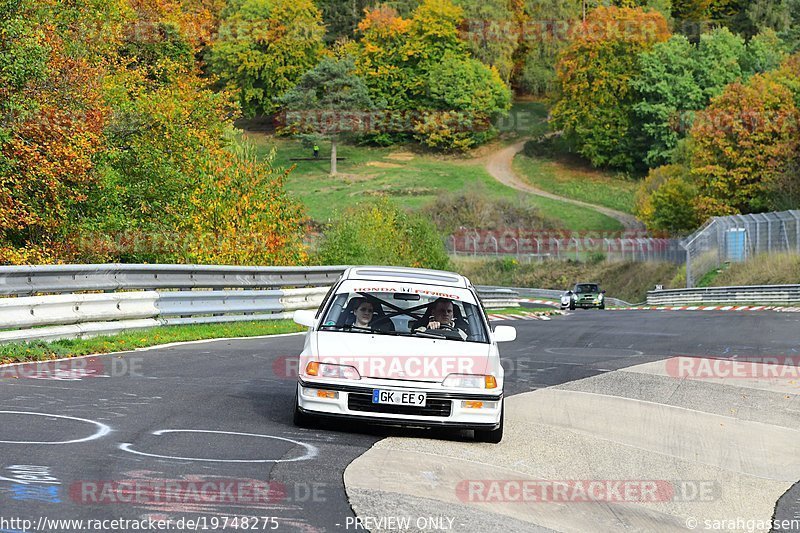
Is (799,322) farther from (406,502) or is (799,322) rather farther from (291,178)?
(291,178)

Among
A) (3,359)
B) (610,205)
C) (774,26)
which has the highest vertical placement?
(774,26)

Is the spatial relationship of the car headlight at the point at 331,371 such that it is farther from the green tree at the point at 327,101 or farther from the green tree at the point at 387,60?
the green tree at the point at 387,60

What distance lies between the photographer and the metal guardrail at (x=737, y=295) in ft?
140

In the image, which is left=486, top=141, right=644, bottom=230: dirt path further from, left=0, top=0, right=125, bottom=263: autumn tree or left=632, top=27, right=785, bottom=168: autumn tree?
left=0, top=0, right=125, bottom=263: autumn tree

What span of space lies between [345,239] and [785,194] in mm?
35096

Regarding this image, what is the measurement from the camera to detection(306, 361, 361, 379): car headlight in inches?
368

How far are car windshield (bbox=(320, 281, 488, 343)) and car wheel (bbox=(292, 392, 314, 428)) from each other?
0.91 metres

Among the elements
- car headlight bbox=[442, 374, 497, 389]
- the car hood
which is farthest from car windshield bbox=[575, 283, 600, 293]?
car headlight bbox=[442, 374, 497, 389]

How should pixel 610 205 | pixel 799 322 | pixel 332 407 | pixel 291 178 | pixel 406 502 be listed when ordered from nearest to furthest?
pixel 406 502 → pixel 332 407 → pixel 799 322 → pixel 610 205 → pixel 291 178

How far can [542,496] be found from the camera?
25.9 ft

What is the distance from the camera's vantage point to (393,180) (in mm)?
108312

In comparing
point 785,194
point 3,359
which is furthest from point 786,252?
point 3,359

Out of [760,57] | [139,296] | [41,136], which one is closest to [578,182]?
[760,57]

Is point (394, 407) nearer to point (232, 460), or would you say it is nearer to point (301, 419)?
point (301, 419)
